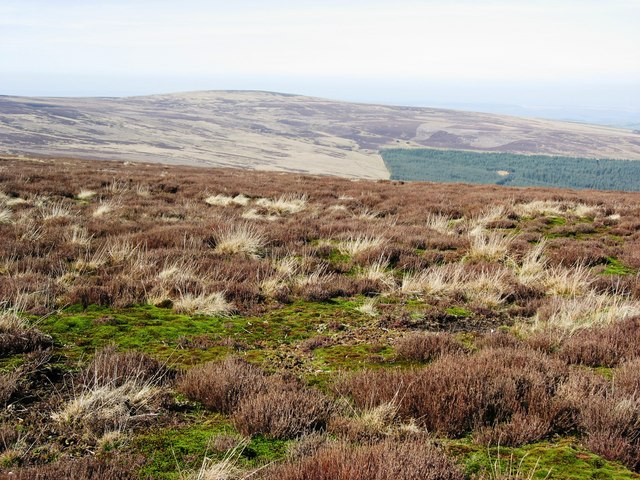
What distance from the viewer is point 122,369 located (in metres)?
4.01

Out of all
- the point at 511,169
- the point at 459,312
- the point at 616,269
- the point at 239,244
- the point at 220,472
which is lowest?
the point at 511,169

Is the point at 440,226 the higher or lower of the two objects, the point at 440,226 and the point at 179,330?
the higher

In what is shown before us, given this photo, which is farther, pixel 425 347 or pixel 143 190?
pixel 143 190

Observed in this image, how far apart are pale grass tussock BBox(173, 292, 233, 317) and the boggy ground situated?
3 centimetres

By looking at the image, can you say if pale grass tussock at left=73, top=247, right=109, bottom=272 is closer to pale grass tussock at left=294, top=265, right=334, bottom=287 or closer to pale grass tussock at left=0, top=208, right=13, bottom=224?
pale grass tussock at left=294, top=265, right=334, bottom=287

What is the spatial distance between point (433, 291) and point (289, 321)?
8.58 feet

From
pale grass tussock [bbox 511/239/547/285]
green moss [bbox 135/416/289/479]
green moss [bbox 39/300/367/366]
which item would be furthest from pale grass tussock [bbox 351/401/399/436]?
pale grass tussock [bbox 511/239/547/285]

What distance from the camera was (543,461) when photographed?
2934 millimetres

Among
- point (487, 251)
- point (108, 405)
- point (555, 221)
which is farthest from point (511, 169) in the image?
point (108, 405)

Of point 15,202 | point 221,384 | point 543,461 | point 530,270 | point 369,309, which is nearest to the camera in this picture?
point 543,461

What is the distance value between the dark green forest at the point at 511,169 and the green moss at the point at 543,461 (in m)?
132

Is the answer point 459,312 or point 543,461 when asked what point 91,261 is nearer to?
point 459,312

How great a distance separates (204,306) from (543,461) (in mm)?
4526

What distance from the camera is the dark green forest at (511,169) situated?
144250mm
